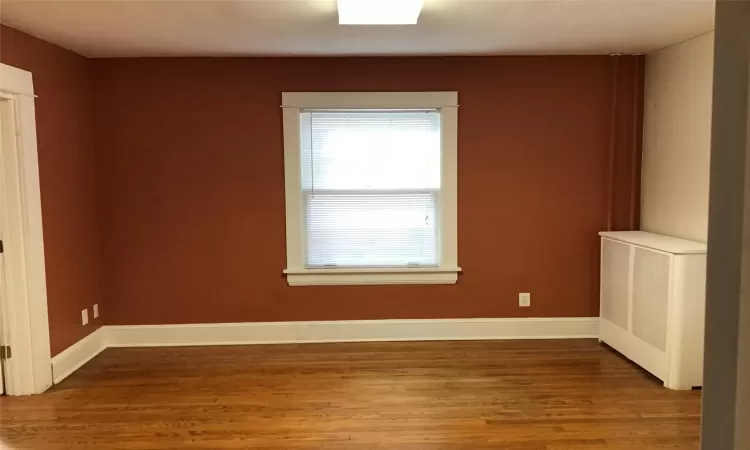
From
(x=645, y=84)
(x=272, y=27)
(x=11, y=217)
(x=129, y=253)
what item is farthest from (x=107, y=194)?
→ (x=645, y=84)

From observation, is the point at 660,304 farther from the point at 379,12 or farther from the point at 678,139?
the point at 379,12

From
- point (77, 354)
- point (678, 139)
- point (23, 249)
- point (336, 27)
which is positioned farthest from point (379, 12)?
point (77, 354)

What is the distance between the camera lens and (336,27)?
350 cm

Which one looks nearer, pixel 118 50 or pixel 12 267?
pixel 12 267

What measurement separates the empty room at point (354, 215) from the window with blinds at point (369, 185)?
2 cm

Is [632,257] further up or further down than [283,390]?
further up

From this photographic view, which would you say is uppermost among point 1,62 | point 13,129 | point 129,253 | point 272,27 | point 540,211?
point 272,27

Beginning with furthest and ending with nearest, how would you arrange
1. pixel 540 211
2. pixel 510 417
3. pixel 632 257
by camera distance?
pixel 540 211
pixel 632 257
pixel 510 417

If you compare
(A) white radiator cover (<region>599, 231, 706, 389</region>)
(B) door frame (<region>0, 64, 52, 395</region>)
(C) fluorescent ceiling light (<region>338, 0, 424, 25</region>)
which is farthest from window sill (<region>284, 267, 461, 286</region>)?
(C) fluorescent ceiling light (<region>338, 0, 424, 25</region>)

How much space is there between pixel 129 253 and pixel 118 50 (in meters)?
1.53

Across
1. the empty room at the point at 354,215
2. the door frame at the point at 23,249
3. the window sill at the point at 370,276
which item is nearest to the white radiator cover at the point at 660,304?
the empty room at the point at 354,215

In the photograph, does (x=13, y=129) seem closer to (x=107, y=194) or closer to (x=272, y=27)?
(x=107, y=194)

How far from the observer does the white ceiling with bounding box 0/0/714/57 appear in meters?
3.03

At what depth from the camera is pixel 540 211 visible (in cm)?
459
